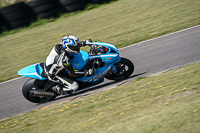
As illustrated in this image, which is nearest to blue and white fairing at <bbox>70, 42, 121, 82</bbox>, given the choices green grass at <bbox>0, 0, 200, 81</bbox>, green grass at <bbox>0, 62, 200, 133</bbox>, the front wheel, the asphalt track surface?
the front wheel

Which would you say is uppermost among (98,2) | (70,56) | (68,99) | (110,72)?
(98,2)

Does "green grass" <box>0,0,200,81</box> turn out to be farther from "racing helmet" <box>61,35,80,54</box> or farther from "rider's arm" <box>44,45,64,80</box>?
"racing helmet" <box>61,35,80,54</box>

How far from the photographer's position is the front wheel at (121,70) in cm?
663

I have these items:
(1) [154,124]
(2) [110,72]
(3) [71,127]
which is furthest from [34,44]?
(1) [154,124]

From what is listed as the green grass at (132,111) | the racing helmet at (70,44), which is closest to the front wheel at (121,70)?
the green grass at (132,111)

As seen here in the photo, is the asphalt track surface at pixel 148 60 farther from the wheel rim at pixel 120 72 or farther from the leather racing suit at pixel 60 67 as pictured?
the leather racing suit at pixel 60 67

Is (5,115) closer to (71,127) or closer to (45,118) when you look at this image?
(45,118)

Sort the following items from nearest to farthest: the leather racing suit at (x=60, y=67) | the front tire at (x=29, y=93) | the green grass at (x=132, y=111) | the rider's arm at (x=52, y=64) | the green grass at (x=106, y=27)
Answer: the green grass at (x=132, y=111)
the leather racing suit at (x=60, y=67)
the rider's arm at (x=52, y=64)
the front tire at (x=29, y=93)
the green grass at (x=106, y=27)

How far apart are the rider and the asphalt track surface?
502 millimetres

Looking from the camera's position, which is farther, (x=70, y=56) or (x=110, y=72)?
(x=110, y=72)

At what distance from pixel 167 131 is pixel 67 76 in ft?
12.2

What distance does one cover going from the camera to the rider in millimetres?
5828

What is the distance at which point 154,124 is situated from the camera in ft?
12.4

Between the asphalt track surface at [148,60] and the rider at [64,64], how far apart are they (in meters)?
0.50
